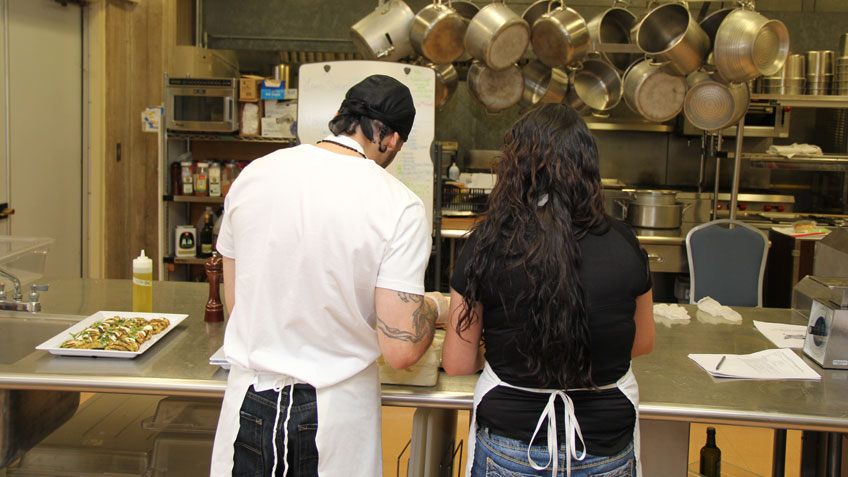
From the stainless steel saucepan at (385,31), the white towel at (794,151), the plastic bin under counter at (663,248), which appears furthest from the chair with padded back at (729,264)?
the white towel at (794,151)

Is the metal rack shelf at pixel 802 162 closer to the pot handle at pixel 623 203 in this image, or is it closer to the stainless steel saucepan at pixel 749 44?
the pot handle at pixel 623 203

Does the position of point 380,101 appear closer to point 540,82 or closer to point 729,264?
point 729,264

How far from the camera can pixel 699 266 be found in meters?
4.02

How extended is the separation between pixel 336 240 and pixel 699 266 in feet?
9.92

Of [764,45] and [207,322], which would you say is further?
[764,45]

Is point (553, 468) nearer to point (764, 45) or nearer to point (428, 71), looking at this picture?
point (428, 71)

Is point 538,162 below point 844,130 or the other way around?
below

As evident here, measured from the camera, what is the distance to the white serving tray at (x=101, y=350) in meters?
2.06

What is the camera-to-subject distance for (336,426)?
1.64 m

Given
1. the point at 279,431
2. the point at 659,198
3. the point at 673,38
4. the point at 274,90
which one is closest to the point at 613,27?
the point at 673,38

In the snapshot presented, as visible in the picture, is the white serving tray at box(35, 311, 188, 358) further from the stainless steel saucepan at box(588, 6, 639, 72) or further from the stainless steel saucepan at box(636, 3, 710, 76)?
the stainless steel saucepan at box(588, 6, 639, 72)

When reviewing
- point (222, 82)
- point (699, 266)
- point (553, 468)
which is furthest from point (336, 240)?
point (222, 82)

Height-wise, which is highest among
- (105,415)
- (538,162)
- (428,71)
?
(428,71)

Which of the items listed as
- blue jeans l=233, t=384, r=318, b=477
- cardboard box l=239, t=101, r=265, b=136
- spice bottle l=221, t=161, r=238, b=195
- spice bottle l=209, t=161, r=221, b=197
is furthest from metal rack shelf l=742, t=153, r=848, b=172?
blue jeans l=233, t=384, r=318, b=477
